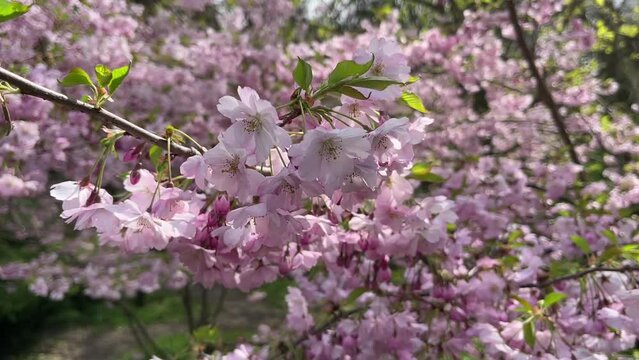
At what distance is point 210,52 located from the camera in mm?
4770

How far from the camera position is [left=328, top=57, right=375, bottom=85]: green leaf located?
3.14ft

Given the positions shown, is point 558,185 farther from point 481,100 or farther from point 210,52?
point 481,100

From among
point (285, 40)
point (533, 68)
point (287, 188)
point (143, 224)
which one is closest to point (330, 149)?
point (287, 188)

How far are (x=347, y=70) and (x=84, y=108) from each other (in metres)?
0.51

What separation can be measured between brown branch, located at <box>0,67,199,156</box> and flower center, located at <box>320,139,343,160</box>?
349 millimetres

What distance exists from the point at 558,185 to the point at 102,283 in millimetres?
4573

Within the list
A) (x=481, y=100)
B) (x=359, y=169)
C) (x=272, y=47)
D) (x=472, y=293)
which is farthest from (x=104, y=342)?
(x=359, y=169)

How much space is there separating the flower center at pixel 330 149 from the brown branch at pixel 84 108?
349 millimetres

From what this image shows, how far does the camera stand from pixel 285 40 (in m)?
5.94

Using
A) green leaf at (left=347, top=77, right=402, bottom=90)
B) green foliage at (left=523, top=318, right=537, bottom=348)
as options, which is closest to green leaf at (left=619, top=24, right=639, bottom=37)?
green foliage at (left=523, top=318, right=537, bottom=348)

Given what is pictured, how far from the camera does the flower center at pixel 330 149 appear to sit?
2.96 feet

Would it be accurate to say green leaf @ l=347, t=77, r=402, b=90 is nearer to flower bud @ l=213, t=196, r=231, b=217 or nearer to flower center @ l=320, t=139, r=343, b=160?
flower center @ l=320, t=139, r=343, b=160

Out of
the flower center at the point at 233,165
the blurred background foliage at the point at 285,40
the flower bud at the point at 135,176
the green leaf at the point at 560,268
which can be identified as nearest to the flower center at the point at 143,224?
the flower bud at the point at 135,176

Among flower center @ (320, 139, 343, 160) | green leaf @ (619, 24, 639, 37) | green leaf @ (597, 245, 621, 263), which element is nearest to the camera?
flower center @ (320, 139, 343, 160)
